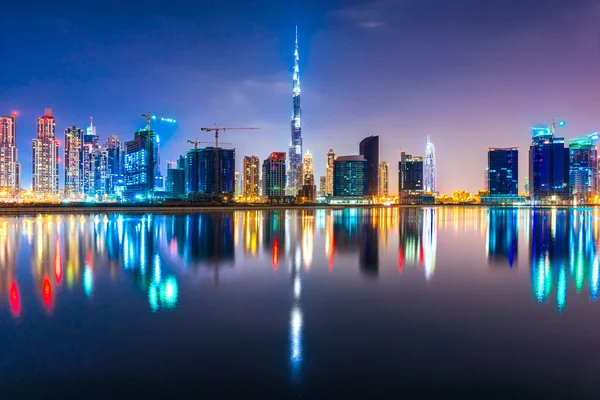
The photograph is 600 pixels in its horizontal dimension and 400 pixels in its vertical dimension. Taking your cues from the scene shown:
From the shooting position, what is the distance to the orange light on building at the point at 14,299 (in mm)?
12375

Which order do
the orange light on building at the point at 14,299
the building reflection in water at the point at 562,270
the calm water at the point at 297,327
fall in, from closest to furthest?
the calm water at the point at 297,327 → the orange light on building at the point at 14,299 → the building reflection in water at the point at 562,270

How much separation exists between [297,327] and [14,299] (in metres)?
9.64

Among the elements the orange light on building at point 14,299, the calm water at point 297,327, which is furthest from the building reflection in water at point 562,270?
the orange light on building at point 14,299

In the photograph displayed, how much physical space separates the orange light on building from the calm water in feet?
0.17

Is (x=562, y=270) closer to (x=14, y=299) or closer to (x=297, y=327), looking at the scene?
(x=297, y=327)

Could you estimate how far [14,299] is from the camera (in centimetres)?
1369

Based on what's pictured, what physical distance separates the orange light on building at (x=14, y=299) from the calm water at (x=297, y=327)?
53mm

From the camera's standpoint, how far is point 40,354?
9.03 metres

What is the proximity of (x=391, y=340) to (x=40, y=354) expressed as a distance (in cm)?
777

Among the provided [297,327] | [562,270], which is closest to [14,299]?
[297,327]

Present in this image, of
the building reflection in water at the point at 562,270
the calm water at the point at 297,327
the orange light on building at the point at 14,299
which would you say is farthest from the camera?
the building reflection in water at the point at 562,270

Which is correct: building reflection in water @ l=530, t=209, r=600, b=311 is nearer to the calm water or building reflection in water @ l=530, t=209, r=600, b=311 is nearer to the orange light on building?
the calm water

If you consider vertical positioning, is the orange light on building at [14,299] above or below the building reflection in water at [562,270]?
above

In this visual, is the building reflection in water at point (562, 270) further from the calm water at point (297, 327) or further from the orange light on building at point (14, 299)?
the orange light on building at point (14, 299)
